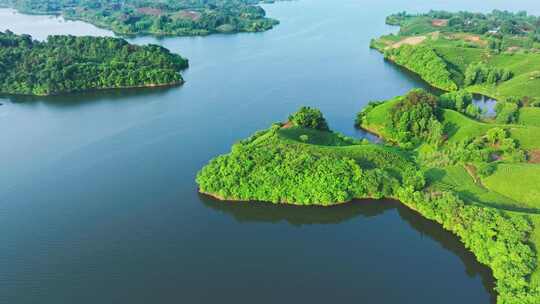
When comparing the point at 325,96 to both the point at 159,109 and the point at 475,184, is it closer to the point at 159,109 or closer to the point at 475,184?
the point at 159,109

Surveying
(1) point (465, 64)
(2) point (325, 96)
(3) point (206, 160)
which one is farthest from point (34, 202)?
(1) point (465, 64)

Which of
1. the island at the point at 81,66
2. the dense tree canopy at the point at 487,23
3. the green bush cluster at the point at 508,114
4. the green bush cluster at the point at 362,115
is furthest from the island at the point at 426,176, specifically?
the dense tree canopy at the point at 487,23

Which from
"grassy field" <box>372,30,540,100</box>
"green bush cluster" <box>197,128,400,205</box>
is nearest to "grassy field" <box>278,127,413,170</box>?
"green bush cluster" <box>197,128,400,205</box>

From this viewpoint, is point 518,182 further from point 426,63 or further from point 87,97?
point 87,97

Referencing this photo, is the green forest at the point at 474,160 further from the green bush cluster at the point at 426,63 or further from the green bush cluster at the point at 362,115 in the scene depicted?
the green bush cluster at the point at 426,63

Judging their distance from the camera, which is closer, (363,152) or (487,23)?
(363,152)

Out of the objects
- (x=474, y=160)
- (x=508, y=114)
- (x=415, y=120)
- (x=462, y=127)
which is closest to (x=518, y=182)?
(x=474, y=160)

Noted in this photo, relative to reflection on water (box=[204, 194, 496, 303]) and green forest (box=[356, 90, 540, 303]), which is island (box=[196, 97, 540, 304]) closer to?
green forest (box=[356, 90, 540, 303])
